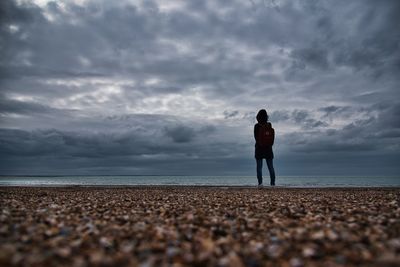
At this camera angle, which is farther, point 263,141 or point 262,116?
point 262,116

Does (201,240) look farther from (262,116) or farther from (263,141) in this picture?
(262,116)

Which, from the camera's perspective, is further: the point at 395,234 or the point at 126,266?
the point at 395,234

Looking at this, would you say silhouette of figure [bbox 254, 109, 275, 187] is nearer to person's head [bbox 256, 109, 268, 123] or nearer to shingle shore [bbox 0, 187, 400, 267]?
person's head [bbox 256, 109, 268, 123]

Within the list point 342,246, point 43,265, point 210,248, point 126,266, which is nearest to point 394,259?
point 342,246

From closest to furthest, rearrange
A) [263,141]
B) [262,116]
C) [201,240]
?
[201,240] → [263,141] → [262,116]

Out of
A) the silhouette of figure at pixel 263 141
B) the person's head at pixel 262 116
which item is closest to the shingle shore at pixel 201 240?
the silhouette of figure at pixel 263 141

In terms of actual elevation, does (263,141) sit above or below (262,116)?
below

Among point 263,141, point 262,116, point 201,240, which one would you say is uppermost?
point 262,116

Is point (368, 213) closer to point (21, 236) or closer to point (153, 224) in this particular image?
point (153, 224)

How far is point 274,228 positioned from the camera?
713cm

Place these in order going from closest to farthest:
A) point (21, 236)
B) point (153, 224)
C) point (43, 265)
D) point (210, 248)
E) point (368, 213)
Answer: point (43, 265) → point (210, 248) → point (21, 236) → point (153, 224) → point (368, 213)

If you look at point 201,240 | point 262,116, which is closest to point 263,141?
point 262,116

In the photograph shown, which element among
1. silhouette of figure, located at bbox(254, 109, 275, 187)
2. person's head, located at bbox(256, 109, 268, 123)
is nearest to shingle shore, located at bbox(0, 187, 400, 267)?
silhouette of figure, located at bbox(254, 109, 275, 187)

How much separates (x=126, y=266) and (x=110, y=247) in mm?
1260
